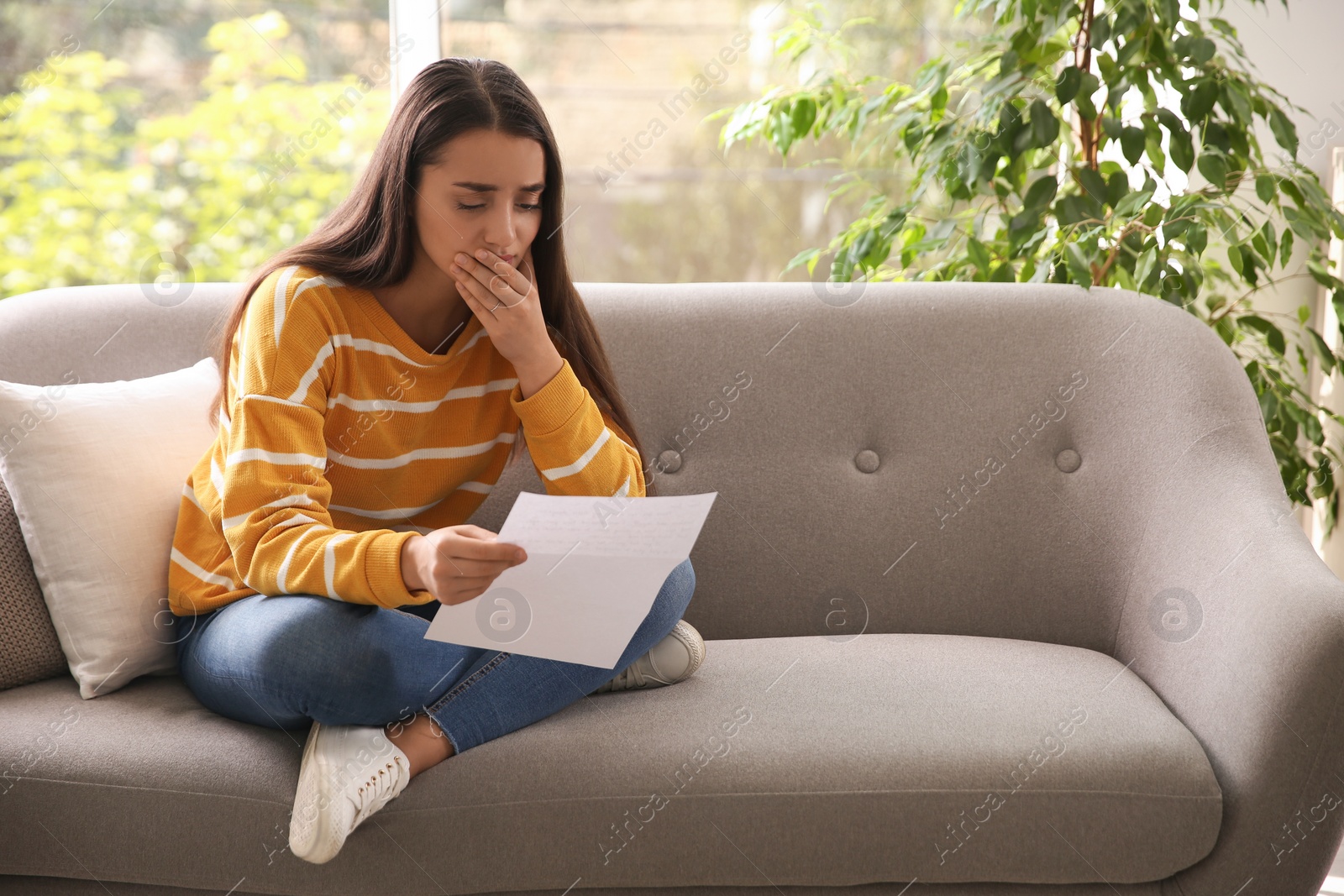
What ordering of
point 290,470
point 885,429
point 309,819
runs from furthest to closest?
1. point 885,429
2. point 290,470
3. point 309,819

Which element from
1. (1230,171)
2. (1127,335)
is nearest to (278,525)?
(1127,335)

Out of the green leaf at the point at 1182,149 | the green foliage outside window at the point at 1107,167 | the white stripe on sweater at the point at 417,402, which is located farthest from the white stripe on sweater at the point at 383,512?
the green leaf at the point at 1182,149

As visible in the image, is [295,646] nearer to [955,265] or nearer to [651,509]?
→ [651,509]

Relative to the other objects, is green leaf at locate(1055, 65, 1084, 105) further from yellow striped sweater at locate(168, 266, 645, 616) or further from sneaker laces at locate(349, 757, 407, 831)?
sneaker laces at locate(349, 757, 407, 831)

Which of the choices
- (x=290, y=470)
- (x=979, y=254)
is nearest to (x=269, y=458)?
(x=290, y=470)

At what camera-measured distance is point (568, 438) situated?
1225 mm

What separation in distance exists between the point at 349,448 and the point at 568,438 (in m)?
0.24

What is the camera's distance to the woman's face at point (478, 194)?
1143mm

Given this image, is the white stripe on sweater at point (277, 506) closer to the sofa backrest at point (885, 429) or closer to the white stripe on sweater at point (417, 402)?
the white stripe on sweater at point (417, 402)

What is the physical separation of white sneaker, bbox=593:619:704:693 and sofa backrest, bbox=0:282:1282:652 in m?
0.23

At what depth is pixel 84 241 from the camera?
2791 mm

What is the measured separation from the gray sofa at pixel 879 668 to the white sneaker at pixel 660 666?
0.02 metres

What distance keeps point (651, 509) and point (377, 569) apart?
270mm

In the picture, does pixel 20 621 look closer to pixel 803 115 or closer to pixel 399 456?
pixel 399 456
